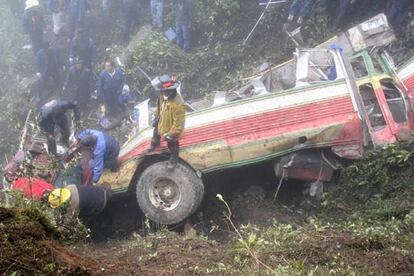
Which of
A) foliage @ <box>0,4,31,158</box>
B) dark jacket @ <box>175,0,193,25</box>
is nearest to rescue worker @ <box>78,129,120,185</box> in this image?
foliage @ <box>0,4,31,158</box>

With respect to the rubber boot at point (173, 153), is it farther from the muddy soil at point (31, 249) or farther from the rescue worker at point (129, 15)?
the rescue worker at point (129, 15)

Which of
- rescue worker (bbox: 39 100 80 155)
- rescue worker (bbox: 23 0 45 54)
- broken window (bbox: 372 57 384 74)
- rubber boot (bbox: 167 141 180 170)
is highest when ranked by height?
rescue worker (bbox: 23 0 45 54)

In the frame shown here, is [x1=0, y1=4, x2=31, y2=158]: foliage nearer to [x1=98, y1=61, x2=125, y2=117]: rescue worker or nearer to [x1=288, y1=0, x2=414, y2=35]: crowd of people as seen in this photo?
[x1=98, y1=61, x2=125, y2=117]: rescue worker

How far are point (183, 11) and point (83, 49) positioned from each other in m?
2.35

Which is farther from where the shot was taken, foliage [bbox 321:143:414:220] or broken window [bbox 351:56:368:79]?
broken window [bbox 351:56:368:79]

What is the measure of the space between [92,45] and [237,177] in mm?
5260

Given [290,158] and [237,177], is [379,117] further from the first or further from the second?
[237,177]

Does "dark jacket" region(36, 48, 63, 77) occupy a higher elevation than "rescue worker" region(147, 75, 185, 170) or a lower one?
higher

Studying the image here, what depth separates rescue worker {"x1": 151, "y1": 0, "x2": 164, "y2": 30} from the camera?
11234 mm

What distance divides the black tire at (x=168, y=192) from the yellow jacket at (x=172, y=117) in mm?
486

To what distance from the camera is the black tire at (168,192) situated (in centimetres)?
679

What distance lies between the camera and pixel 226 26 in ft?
36.6

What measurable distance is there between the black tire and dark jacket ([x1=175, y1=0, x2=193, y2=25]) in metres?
4.72

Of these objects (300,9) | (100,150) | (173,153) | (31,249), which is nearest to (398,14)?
(300,9)
